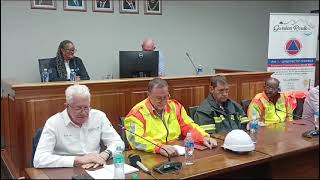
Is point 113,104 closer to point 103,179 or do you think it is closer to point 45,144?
point 45,144

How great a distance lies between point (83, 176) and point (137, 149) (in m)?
0.60

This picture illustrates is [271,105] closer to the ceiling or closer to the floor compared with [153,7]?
closer to the floor

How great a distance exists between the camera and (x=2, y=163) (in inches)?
152

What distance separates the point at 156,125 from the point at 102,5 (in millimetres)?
3216

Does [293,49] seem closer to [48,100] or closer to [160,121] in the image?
[160,121]

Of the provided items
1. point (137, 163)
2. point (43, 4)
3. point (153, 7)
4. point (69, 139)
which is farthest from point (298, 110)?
point (43, 4)

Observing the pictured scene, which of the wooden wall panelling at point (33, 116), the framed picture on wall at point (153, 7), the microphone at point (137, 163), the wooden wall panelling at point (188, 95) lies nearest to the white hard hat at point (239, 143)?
the microphone at point (137, 163)

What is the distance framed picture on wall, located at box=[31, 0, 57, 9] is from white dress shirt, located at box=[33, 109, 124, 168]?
3.04m

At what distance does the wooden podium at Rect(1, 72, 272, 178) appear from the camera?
3.22 meters

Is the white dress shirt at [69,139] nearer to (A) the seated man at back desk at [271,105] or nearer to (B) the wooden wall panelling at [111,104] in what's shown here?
(B) the wooden wall panelling at [111,104]

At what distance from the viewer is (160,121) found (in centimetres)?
259

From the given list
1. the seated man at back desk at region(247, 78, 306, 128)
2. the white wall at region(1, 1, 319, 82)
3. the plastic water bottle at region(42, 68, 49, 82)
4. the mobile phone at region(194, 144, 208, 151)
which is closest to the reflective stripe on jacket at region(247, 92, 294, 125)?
the seated man at back desk at region(247, 78, 306, 128)

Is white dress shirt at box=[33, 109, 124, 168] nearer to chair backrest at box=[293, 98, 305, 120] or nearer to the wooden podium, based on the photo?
the wooden podium

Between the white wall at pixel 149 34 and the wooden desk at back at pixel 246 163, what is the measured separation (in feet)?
10.4
